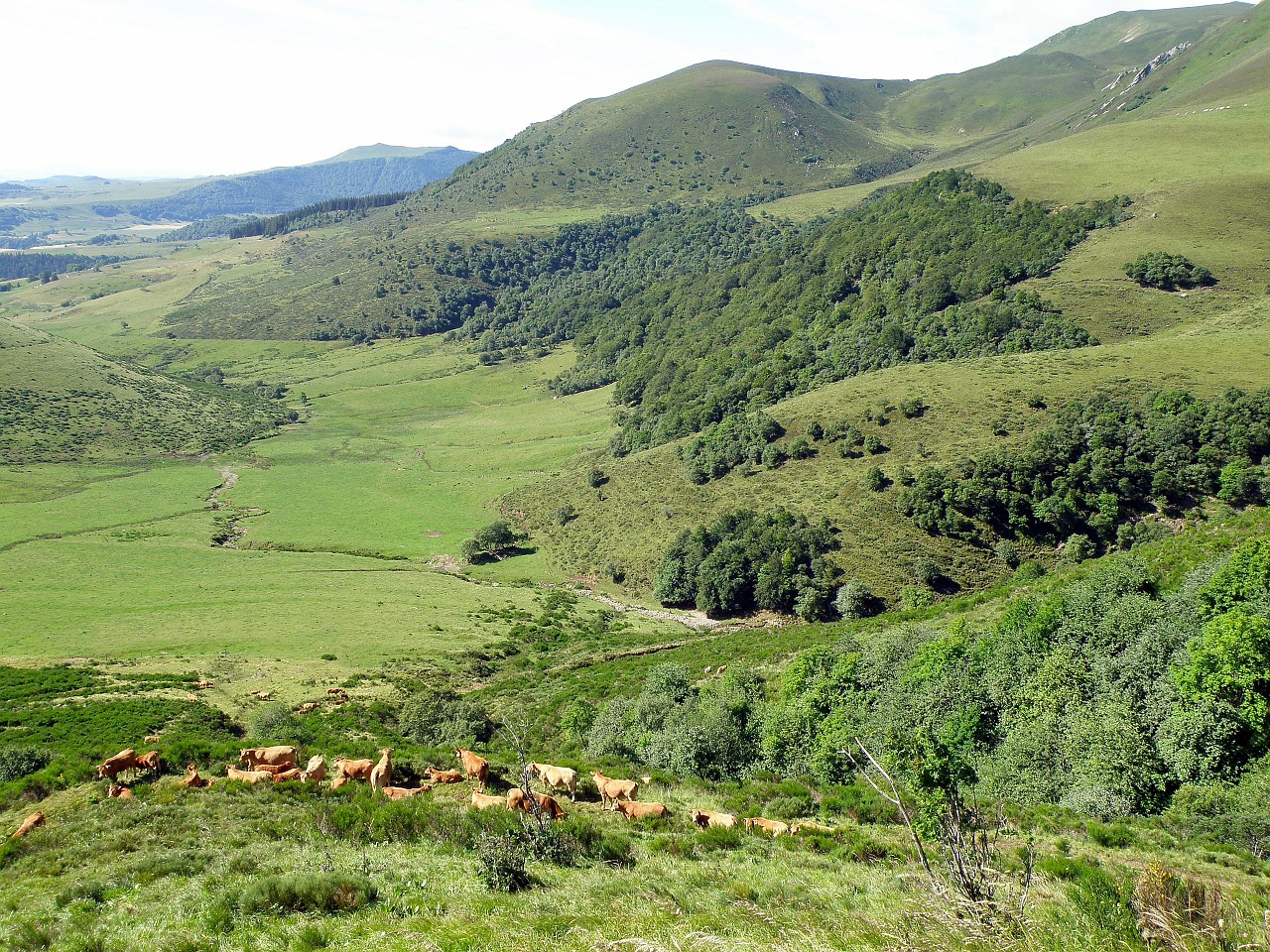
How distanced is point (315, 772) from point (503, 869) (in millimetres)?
11292

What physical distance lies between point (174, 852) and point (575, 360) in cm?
17707

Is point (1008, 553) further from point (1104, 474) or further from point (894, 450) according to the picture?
point (894, 450)

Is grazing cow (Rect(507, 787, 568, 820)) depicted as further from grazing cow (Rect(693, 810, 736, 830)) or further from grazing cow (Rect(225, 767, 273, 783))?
grazing cow (Rect(225, 767, 273, 783))

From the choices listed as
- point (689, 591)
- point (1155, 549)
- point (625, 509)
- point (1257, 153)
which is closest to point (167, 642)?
point (689, 591)

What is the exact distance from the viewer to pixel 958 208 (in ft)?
458

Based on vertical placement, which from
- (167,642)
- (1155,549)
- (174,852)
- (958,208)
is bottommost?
(167,642)

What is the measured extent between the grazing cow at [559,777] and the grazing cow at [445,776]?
233 cm

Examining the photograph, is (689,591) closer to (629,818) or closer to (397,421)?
(629,818)

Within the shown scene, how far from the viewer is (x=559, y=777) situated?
70.9 feet

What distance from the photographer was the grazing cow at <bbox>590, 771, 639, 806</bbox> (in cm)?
2102

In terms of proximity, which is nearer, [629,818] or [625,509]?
[629,818]

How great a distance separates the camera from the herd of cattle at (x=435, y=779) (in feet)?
61.9

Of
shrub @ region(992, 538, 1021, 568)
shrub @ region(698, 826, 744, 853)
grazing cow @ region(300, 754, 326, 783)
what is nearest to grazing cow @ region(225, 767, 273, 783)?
grazing cow @ region(300, 754, 326, 783)

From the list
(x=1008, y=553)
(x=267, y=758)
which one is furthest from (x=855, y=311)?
(x=267, y=758)
